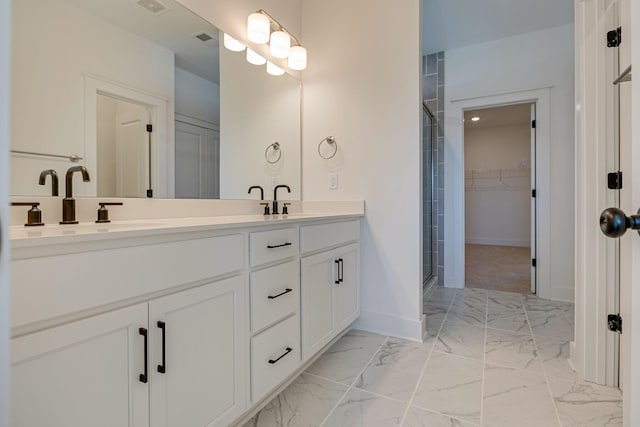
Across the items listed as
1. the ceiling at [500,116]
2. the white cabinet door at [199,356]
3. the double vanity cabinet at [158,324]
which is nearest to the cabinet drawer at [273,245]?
the double vanity cabinet at [158,324]

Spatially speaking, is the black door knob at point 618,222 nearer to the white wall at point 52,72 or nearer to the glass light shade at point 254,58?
the white wall at point 52,72

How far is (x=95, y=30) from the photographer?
48.6 inches

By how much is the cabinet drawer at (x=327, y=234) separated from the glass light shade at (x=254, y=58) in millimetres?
1219

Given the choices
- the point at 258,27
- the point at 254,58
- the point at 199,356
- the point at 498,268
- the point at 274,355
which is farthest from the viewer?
the point at 498,268

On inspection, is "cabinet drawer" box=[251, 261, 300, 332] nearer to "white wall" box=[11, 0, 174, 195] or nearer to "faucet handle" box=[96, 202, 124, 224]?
"faucet handle" box=[96, 202, 124, 224]

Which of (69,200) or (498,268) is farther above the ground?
(69,200)

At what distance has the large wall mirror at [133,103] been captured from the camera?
107 centimetres

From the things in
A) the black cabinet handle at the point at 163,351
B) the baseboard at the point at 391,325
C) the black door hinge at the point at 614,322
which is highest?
the black cabinet handle at the point at 163,351

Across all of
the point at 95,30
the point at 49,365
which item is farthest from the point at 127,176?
the point at 49,365

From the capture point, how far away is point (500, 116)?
5312 mm

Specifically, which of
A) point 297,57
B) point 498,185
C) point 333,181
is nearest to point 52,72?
point 297,57

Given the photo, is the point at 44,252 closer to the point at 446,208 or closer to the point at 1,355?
the point at 1,355

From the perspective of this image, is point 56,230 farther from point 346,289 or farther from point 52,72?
point 346,289

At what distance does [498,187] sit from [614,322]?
5.41 m
